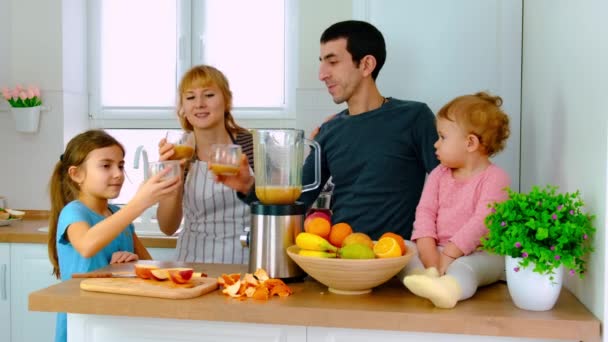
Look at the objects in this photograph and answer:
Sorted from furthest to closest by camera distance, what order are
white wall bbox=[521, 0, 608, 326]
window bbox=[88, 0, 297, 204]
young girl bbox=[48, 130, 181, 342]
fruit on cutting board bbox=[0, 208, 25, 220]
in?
window bbox=[88, 0, 297, 204]
fruit on cutting board bbox=[0, 208, 25, 220]
young girl bbox=[48, 130, 181, 342]
white wall bbox=[521, 0, 608, 326]

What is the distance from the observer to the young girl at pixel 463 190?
1.67 m

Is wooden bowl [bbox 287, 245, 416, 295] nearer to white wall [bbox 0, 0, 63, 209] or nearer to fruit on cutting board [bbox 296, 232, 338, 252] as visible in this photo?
fruit on cutting board [bbox 296, 232, 338, 252]

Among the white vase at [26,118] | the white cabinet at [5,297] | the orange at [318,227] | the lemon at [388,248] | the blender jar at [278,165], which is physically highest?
the white vase at [26,118]

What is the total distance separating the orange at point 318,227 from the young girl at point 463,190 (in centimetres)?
23

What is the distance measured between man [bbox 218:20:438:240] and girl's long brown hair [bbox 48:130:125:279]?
694mm

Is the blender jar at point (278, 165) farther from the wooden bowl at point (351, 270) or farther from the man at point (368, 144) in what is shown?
the man at point (368, 144)

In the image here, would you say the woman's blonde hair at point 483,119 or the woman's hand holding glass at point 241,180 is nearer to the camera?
the woman's blonde hair at point 483,119

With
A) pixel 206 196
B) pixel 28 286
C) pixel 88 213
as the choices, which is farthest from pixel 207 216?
pixel 28 286

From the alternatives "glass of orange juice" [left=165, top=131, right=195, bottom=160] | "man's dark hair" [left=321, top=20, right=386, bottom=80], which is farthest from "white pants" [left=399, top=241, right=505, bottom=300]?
"man's dark hair" [left=321, top=20, right=386, bottom=80]

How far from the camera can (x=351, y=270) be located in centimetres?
150

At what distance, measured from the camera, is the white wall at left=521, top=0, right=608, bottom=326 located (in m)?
1.33

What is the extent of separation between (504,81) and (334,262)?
1.31 metres

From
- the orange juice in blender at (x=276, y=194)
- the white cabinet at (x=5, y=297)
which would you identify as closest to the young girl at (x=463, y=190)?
the orange juice in blender at (x=276, y=194)

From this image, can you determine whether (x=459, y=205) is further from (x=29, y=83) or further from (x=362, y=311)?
(x=29, y=83)
